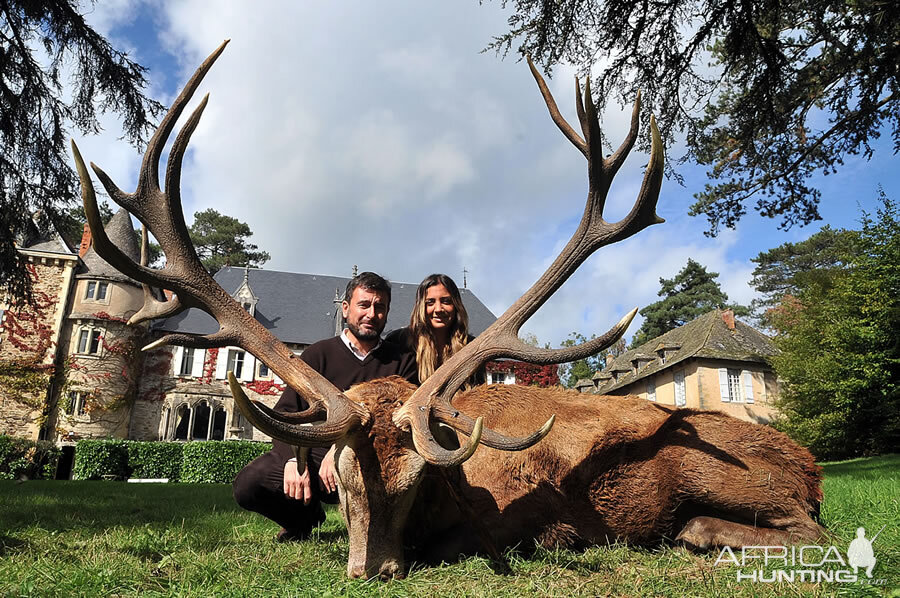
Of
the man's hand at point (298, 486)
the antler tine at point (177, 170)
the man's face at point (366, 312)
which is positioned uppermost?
the antler tine at point (177, 170)

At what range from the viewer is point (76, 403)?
94.5 ft

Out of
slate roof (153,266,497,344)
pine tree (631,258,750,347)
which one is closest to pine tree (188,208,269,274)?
slate roof (153,266,497,344)

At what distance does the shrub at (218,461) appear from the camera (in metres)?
20.5

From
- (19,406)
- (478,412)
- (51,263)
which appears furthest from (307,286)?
(478,412)

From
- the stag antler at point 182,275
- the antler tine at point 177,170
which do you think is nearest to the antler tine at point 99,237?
the stag antler at point 182,275

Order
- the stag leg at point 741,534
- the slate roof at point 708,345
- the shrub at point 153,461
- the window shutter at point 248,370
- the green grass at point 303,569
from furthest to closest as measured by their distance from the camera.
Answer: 1. the slate roof at point 708,345
2. the window shutter at point 248,370
3. the shrub at point 153,461
4. the stag leg at point 741,534
5. the green grass at point 303,569

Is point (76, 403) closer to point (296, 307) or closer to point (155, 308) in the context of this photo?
point (296, 307)

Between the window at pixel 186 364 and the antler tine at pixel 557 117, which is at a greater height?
the window at pixel 186 364

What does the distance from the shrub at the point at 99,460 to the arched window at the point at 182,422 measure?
35.2 feet

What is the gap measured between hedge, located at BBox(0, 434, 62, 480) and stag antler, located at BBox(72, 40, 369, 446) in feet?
65.9

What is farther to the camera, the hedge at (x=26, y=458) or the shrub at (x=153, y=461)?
the shrub at (x=153, y=461)

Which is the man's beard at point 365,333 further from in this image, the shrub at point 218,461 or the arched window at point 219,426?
the arched window at point 219,426

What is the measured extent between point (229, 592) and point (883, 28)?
961 cm

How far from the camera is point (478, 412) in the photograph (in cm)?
399
